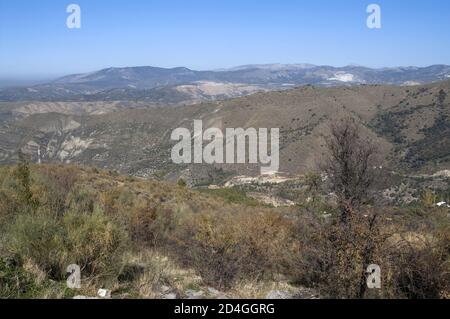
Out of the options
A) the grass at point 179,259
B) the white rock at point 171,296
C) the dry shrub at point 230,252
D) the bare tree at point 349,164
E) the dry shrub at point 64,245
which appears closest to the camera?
the white rock at point 171,296

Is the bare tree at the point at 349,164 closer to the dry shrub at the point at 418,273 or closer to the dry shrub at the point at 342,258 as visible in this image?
the dry shrub at the point at 342,258

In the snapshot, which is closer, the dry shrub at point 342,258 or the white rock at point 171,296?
the white rock at point 171,296

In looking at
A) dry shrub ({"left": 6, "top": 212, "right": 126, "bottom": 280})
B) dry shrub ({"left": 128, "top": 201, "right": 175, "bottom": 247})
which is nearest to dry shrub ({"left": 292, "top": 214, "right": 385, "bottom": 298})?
dry shrub ({"left": 6, "top": 212, "right": 126, "bottom": 280})

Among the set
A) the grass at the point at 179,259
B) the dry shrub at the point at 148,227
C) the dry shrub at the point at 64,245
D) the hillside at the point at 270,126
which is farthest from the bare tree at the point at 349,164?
the hillside at the point at 270,126

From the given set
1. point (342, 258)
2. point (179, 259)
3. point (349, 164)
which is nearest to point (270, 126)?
point (349, 164)

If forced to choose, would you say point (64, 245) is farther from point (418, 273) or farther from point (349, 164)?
point (349, 164)

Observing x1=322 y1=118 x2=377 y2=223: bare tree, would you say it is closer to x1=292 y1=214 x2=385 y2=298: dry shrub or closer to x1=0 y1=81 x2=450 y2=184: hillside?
x1=292 y1=214 x2=385 y2=298: dry shrub
